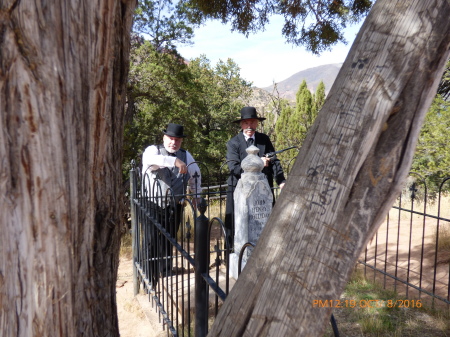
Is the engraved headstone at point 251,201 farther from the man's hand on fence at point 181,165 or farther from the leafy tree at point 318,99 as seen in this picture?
the leafy tree at point 318,99

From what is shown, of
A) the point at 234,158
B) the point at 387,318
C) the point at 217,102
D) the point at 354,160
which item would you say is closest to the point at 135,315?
the point at 234,158

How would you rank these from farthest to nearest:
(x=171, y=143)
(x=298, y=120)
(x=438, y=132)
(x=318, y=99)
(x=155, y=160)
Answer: (x=318, y=99) → (x=298, y=120) → (x=438, y=132) → (x=171, y=143) → (x=155, y=160)

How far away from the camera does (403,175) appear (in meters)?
0.98

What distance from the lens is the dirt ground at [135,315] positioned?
11.9ft

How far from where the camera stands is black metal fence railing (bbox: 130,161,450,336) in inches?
80.9

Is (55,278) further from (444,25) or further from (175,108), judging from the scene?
(175,108)

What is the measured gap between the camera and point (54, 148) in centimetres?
115

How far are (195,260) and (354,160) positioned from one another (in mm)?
1323

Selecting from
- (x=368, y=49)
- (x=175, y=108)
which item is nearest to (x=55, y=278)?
(x=368, y=49)

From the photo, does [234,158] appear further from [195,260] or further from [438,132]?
[438,132]

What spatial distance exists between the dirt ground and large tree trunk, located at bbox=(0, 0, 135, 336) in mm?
2457

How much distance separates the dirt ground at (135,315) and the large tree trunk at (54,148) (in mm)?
2457

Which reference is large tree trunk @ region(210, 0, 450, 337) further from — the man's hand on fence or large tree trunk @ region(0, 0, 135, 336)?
the man's hand on fence
